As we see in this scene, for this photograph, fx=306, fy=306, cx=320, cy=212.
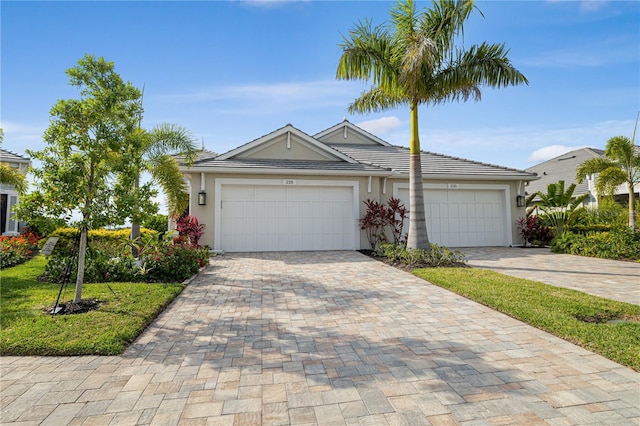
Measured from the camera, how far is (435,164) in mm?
14398

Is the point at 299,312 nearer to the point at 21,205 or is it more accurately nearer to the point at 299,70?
the point at 21,205

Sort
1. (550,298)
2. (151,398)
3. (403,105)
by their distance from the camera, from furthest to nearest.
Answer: (403,105)
(550,298)
(151,398)

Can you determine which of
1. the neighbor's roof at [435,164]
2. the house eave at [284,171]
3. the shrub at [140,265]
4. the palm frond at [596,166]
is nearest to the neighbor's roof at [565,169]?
the palm frond at [596,166]

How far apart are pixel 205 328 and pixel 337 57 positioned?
339 inches

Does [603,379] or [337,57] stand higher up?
[337,57]

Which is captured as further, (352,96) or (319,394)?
(352,96)

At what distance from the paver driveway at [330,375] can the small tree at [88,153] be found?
2202 millimetres

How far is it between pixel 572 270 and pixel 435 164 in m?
7.31

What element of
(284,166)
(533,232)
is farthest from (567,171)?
(284,166)

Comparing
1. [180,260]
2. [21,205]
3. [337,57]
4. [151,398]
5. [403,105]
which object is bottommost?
[151,398]

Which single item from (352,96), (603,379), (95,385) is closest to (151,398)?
(95,385)

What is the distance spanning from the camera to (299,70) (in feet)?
34.3

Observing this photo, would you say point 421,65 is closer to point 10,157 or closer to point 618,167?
point 618,167

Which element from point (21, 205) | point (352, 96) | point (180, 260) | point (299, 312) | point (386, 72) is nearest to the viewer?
point (21, 205)
